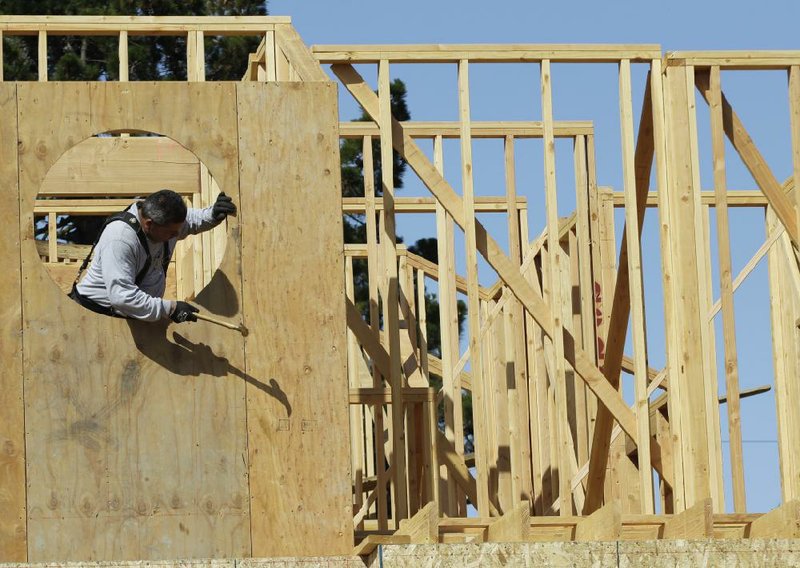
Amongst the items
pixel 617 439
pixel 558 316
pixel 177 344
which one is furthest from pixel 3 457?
pixel 617 439

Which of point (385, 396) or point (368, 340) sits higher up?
point (368, 340)

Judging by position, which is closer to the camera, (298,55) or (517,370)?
(298,55)

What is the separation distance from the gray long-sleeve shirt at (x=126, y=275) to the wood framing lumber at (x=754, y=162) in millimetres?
3468

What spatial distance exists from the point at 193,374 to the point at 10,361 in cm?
89

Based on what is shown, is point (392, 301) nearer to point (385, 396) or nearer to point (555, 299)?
point (555, 299)

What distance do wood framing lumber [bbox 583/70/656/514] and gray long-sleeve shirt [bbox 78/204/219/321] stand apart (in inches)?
117

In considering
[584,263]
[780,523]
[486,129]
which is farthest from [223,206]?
[486,129]

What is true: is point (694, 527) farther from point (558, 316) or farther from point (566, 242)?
point (566, 242)

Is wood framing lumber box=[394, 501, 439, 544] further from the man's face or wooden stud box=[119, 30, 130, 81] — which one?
wooden stud box=[119, 30, 130, 81]

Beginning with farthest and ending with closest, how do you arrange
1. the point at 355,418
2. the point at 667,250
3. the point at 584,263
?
the point at 355,418 < the point at 584,263 < the point at 667,250

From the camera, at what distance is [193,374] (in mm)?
8367

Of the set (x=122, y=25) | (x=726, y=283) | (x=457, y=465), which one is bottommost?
(x=457, y=465)

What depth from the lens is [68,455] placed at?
8266mm

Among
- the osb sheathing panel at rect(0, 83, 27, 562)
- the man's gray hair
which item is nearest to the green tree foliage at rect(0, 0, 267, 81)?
the osb sheathing panel at rect(0, 83, 27, 562)
